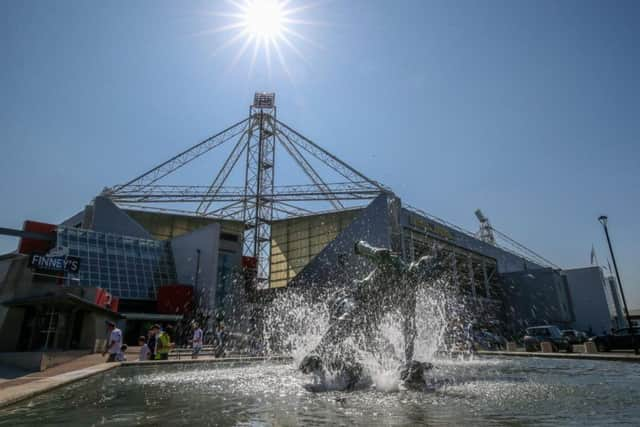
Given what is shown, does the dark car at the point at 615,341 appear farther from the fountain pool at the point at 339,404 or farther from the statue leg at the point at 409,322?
the statue leg at the point at 409,322

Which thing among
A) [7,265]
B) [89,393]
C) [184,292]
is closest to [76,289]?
[7,265]

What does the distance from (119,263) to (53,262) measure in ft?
57.0

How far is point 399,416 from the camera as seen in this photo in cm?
515

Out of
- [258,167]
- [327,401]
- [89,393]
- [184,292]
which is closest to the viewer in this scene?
[327,401]

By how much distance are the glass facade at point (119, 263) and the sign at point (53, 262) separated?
9.88 metres

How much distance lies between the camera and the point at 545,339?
2308cm

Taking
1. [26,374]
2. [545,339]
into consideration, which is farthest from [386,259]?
[545,339]

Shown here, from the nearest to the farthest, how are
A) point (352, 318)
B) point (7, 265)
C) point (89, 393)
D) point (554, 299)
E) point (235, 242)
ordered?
point (89, 393), point (352, 318), point (7, 265), point (235, 242), point (554, 299)

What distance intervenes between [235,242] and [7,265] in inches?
1007

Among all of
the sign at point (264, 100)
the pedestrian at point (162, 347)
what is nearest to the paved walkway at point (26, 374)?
the pedestrian at point (162, 347)

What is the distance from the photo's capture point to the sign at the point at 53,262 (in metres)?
25.4

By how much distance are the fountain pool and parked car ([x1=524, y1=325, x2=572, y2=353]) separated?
597 inches

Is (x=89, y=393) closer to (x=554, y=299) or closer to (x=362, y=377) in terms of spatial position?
(x=362, y=377)

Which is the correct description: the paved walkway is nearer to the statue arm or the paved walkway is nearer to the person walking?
the person walking
